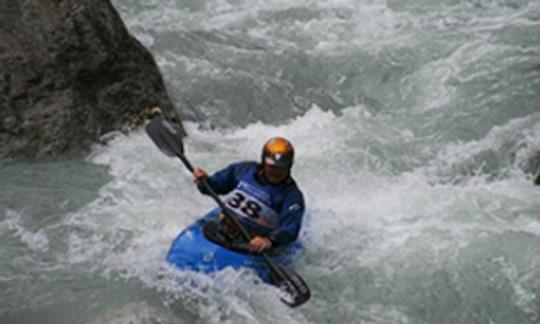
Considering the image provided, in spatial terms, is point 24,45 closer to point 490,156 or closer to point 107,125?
point 107,125

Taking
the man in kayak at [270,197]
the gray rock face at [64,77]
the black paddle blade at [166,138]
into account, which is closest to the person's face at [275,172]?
the man in kayak at [270,197]

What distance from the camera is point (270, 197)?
5.67 m

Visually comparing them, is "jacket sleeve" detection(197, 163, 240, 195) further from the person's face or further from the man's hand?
the man's hand

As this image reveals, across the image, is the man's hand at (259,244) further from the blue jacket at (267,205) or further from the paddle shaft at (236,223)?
the blue jacket at (267,205)

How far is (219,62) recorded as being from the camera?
9.69 metres

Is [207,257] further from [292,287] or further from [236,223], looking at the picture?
[292,287]

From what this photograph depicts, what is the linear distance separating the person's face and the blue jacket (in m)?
0.05

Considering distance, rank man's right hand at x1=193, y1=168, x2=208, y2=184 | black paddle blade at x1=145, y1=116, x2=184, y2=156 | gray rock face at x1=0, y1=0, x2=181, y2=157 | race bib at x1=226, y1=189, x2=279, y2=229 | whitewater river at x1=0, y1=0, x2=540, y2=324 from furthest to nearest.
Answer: gray rock face at x1=0, y1=0, x2=181, y2=157, black paddle blade at x1=145, y1=116, x2=184, y2=156, man's right hand at x1=193, y1=168, x2=208, y2=184, race bib at x1=226, y1=189, x2=279, y2=229, whitewater river at x1=0, y1=0, x2=540, y2=324

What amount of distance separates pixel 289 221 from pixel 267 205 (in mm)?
200

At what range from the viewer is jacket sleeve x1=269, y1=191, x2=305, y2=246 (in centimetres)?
550

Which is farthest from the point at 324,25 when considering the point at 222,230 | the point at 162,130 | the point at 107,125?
the point at 222,230

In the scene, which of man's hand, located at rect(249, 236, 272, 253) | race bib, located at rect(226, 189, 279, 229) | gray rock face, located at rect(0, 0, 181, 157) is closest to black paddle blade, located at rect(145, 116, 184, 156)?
race bib, located at rect(226, 189, 279, 229)

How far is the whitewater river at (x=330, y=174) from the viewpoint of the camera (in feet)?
17.8

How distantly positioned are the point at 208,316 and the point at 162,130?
1755mm
